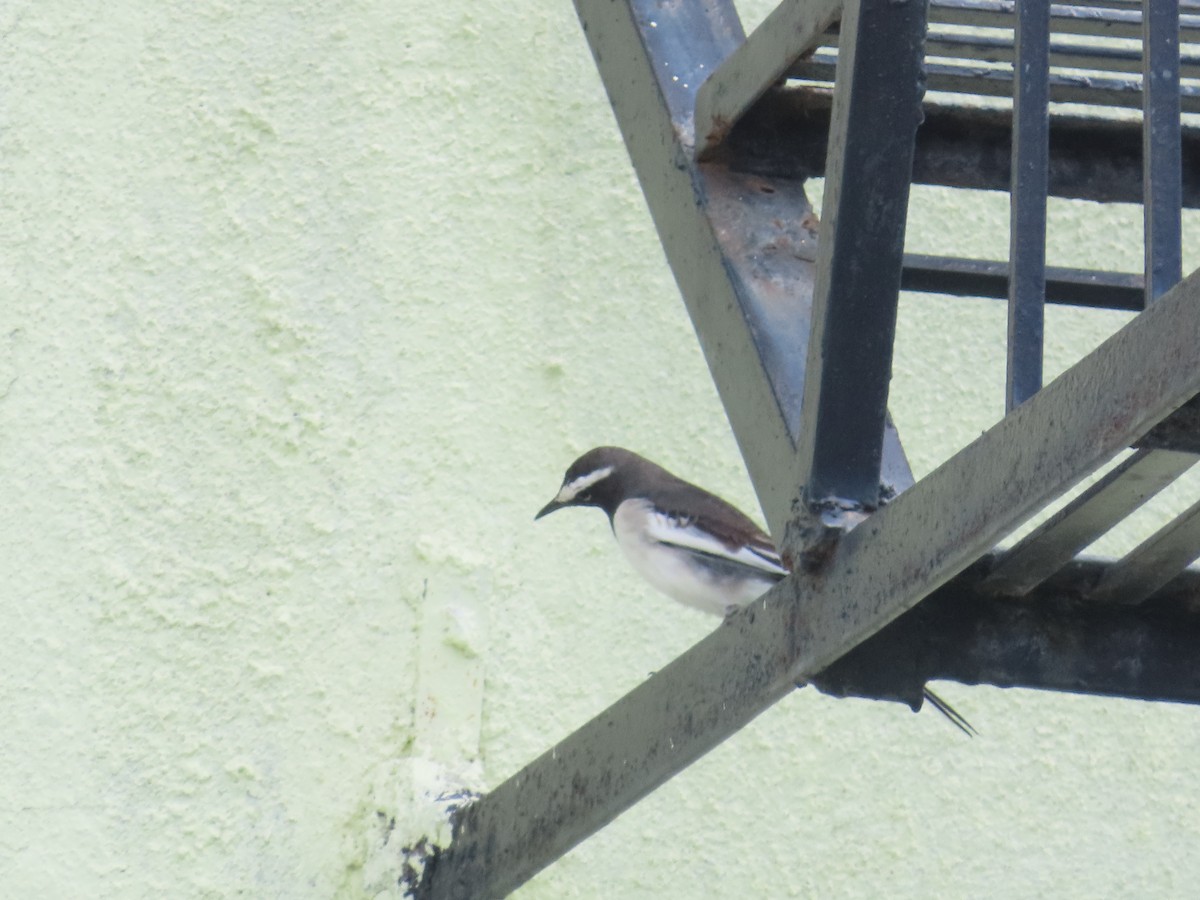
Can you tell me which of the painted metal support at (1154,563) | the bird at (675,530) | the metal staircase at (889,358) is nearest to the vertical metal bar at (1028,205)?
the metal staircase at (889,358)

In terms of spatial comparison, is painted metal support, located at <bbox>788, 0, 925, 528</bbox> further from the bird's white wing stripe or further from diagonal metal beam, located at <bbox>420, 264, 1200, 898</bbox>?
the bird's white wing stripe

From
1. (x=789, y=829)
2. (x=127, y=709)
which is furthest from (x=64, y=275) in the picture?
(x=789, y=829)

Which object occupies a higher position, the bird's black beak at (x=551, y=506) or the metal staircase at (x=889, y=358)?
the metal staircase at (x=889, y=358)

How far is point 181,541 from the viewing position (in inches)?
157

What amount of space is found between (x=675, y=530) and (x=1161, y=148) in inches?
88.2

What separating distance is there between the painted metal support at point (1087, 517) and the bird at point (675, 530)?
1782 millimetres

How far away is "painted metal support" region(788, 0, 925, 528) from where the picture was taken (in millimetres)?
2385

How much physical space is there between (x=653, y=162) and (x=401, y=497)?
1176 mm

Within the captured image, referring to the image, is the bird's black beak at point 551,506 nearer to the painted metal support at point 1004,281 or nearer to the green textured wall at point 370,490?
the green textured wall at point 370,490

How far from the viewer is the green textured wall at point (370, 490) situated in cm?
386

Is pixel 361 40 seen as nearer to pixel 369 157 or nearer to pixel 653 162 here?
pixel 369 157

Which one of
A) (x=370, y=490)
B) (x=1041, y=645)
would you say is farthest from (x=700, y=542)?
(x=1041, y=645)

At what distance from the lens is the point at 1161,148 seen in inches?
89.1

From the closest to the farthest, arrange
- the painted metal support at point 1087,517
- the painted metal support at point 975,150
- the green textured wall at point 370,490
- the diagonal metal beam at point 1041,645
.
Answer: the painted metal support at point 1087,517 → the diagonal metal beam at point 1041,645 → the painted metal support at point 975,150 → the green textured wall at point 370,490
